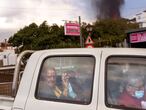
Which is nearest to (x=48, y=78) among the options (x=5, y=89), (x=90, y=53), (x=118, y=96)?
(x=90, y=53)

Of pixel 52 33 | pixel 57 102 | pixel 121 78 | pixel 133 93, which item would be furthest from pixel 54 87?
pixel 52 33

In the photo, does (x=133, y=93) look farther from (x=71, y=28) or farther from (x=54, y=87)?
(x=71, y=28)

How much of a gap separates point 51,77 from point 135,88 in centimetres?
93

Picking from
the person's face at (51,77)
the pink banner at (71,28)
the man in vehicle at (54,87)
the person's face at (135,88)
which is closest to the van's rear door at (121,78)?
the person's face at (135,88)

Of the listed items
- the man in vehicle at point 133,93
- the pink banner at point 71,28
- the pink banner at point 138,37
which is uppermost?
the pink banner at point 71,28

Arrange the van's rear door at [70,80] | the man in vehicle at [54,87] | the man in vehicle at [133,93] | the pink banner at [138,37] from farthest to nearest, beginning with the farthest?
1. the pink banner at [138,37]
2. the man in vehicle at [54,87]
3. the van's rear door at [70,80]
4. the man in vehicle at [133,93]

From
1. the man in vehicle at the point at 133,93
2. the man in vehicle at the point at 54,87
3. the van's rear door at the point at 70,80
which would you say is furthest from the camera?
the man in vehicle at the point at 54,87

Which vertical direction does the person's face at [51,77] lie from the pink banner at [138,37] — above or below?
below

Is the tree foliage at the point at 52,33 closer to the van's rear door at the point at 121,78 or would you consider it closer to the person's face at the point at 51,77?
the person's face at the point at 51,77

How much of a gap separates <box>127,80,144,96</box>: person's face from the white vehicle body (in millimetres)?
222

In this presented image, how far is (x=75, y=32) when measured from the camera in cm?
4841

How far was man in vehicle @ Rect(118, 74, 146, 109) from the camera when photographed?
3.67 metres

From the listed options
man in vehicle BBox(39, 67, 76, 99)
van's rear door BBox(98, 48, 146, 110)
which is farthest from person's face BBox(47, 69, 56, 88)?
van's rear door BBox(98, 48, 146, 110)

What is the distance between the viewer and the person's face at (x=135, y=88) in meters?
3.73
